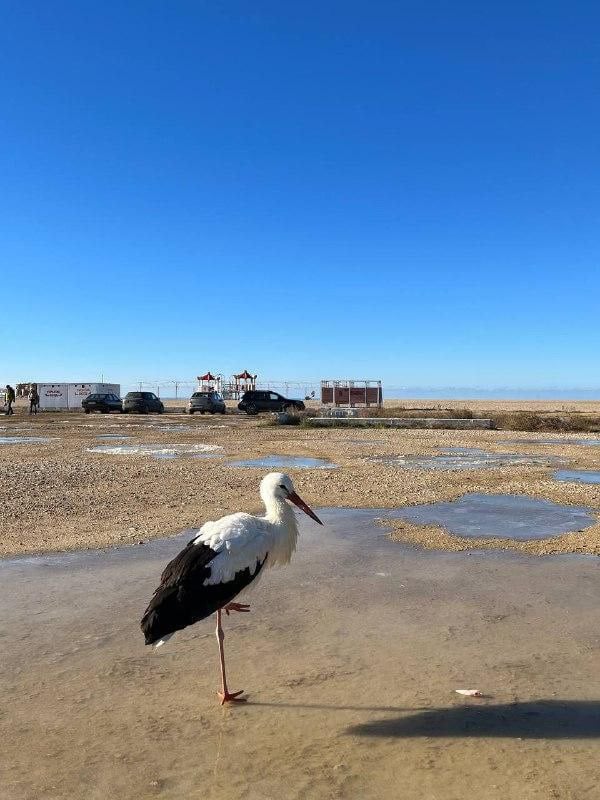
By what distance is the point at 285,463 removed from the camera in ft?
59.7

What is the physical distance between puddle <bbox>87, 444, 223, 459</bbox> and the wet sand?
493 inches

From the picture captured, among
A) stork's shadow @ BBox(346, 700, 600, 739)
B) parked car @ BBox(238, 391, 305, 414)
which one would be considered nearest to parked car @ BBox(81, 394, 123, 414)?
parked car @ BBox(238, 391, 305, 414)

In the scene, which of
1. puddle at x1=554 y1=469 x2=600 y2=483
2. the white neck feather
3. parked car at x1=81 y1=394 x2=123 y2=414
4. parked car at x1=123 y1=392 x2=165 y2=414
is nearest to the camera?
the white neck feather

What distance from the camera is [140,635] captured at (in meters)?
6.04

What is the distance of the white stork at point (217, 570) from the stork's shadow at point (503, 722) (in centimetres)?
110

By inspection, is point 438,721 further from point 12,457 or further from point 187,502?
point 12,457

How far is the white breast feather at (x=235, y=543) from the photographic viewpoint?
16.2ft

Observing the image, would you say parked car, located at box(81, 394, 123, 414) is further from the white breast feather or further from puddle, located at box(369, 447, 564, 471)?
the white breast feather

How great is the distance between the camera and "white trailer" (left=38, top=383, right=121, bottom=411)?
5272cm

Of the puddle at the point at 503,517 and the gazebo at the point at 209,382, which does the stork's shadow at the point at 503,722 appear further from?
the gazebo at the point at 209,382

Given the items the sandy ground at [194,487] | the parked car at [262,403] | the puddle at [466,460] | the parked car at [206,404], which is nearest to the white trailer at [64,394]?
the parked car at [206,404]

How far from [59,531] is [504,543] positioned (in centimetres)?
608

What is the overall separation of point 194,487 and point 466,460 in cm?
807

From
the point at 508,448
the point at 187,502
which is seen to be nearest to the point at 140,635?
the point at 187,502
